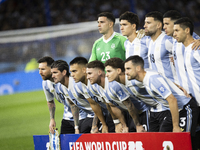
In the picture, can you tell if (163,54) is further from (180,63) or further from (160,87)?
(160,87)

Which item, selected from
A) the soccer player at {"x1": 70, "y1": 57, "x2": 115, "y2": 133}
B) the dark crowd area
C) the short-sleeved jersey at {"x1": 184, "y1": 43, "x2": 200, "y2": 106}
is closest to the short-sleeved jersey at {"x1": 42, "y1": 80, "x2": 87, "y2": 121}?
the soccer player at {"x1": 70, "y1": 57, "x2": 115, "y2": 133}

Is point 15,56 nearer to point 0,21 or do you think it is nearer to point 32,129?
point 32,129

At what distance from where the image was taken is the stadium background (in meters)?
8.03

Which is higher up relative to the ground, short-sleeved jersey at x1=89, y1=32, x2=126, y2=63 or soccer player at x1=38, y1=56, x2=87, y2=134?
short-sleeved jersey at x1=89, y1=32, x2=126, y2=63

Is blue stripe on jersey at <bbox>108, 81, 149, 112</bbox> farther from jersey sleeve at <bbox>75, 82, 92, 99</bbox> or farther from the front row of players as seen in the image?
jersey sleeve at <bbox>75, 82, 92, 99</bbox>

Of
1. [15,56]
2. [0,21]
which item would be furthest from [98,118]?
[0,21]

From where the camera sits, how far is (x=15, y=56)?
9.71 m

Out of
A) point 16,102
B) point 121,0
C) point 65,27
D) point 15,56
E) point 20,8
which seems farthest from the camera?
point 20,8

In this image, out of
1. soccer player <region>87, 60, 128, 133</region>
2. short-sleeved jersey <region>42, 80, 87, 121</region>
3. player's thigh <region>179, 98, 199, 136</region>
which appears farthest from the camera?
short-sleeved jersey <region>42, 80, 87, 121</region>

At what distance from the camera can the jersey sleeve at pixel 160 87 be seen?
144 inches

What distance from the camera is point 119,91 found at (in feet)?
13.4

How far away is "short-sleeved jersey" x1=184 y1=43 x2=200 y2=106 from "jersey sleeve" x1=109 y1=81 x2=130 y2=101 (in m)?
0.75

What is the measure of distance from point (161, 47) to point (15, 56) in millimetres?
6294

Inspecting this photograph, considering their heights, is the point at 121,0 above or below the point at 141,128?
above
